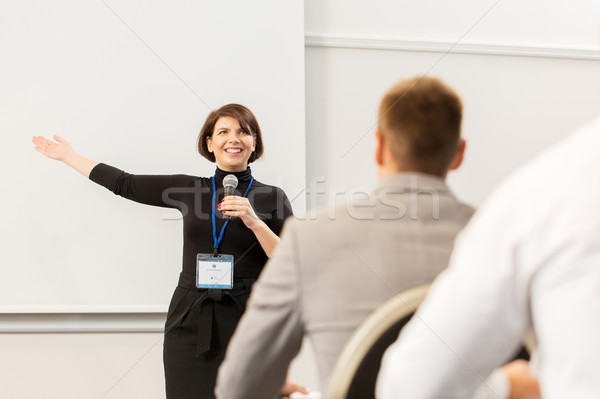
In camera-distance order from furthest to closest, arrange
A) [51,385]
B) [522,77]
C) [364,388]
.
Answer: [522,77] < [51,385] < [364,388]

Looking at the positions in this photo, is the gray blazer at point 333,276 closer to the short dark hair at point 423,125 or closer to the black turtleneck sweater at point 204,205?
the short dark hair at point 423,125

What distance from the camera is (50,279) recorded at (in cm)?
257

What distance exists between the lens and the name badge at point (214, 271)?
2.00m

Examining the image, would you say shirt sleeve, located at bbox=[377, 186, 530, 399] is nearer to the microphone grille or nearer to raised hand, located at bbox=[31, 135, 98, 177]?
the microphone grille

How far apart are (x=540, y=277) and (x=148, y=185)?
192 centimetres

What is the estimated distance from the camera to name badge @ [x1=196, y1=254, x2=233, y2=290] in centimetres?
200

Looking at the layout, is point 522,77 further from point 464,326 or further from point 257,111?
point 464,326

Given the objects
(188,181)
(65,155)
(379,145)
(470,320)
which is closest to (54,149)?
(65,155)

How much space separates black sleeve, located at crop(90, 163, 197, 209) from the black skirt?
0.42 m

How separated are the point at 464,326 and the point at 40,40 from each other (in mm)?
2624

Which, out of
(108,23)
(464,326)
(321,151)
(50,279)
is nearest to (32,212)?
(50,279)

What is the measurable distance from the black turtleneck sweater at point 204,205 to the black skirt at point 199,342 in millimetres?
120

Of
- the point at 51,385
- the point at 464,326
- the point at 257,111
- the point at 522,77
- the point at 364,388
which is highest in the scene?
the point at 522,77

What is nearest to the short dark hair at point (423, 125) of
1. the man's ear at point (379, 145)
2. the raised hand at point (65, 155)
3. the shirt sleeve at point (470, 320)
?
the man's ear at point (379, 145)
